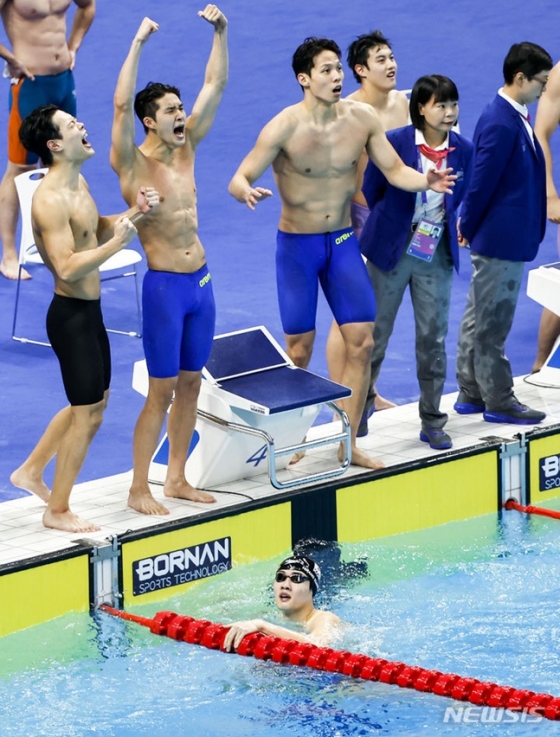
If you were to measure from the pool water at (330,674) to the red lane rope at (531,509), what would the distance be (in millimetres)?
213

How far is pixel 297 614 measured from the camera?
6.88 metres

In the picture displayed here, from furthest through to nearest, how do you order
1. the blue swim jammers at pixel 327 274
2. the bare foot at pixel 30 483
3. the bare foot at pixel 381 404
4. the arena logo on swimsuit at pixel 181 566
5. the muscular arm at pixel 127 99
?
the bare foot at pixel 381 404, the blue swim jammers at pixel 327 274, the bare foot at pixel 30 483, the arena logo on swimsuit at pixel 181 566, the muscular arm at pixel 127 99

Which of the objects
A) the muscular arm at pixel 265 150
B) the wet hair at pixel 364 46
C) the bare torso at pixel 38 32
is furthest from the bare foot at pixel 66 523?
the bare torso at pixel 38 32

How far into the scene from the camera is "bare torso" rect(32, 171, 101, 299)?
6.87 m

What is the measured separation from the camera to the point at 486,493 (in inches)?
330

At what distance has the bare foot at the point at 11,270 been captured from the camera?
10672mm

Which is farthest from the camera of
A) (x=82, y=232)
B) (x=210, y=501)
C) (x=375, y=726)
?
(x=210, y=501)

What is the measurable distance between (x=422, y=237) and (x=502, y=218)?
487 millimetres

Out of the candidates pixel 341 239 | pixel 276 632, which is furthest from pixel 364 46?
pixel 276 632

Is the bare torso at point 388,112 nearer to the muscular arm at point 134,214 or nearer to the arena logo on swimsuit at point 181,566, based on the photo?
the muscular arm at point 134,214

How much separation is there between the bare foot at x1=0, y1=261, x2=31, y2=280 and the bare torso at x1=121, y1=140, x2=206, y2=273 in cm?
344

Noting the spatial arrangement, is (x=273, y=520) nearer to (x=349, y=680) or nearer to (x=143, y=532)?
(x=143, y=532)

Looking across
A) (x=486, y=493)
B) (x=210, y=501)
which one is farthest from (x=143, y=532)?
(x=486, y=493)

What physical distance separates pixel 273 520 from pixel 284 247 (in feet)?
3.84
